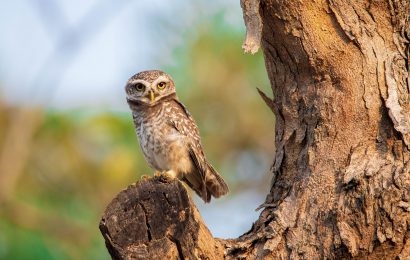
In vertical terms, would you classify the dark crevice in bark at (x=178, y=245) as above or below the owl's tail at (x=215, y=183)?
below

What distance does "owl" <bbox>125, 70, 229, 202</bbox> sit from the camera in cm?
552

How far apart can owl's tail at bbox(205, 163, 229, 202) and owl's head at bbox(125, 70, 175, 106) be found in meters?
0.73

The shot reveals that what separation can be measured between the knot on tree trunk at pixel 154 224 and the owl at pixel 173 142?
1.71 m

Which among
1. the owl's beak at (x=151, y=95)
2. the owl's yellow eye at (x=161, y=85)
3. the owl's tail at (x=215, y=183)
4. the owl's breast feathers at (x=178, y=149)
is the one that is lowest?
the owl's tail at (x=215, y=183)

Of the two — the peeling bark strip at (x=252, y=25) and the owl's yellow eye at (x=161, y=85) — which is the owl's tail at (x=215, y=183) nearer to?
the owl's yellow eye at (x=161, y=85)

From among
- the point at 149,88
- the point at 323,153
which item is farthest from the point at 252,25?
the point at 149,88

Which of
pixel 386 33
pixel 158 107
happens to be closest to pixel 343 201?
pixel 386 33

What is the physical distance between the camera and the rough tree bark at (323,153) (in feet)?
12.3

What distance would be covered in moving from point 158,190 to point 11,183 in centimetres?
550

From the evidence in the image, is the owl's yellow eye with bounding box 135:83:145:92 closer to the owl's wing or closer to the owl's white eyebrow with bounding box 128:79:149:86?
the owl's white eyebrow with bounding box 128:79:149:86

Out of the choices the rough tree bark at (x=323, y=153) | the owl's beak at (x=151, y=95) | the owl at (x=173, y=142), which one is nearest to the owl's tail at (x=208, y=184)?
the owl at (x=173, y=142)

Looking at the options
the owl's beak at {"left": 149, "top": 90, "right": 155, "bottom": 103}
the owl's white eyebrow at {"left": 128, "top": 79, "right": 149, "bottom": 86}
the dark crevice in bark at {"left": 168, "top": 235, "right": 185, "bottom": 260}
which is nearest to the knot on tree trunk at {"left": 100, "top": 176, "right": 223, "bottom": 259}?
the dark crevice in bark at {"left": 168, "top": 235, "right": 185, "bottom": 260}

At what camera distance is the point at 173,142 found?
18.1ft

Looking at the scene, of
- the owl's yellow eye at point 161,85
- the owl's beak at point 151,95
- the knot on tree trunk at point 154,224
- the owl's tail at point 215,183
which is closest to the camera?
the knot on tree trunk at point 154,224
